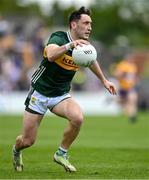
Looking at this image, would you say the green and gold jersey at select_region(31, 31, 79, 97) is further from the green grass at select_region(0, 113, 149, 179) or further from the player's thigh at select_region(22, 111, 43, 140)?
the green grass at select_region(0, 113, 149, 179)

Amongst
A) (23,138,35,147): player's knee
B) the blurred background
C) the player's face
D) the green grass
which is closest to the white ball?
the player's face

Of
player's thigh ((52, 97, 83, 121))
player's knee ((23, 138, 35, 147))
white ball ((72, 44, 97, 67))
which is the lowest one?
player's knee ((23, 138, 35, 147))

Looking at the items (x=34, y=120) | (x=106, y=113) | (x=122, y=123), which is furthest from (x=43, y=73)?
(x=106, y=113)

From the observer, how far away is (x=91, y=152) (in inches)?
631

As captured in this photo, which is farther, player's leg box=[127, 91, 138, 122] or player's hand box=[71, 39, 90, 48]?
player's leg box=[127, 91, 138, 122]

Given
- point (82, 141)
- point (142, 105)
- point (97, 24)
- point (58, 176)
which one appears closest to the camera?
point (58, 176)

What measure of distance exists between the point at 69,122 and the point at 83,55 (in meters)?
1.14

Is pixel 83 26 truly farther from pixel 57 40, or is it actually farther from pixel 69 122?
pixel 69 122

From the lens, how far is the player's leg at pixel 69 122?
1234 cm

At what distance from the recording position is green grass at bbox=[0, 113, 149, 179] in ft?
40.0

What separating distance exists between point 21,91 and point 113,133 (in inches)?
500

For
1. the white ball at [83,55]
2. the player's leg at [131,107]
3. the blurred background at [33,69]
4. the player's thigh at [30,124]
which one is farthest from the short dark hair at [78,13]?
the blurred background at [33,69]

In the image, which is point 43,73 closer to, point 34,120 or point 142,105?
point 34,120

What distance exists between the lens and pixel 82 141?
765 inches
